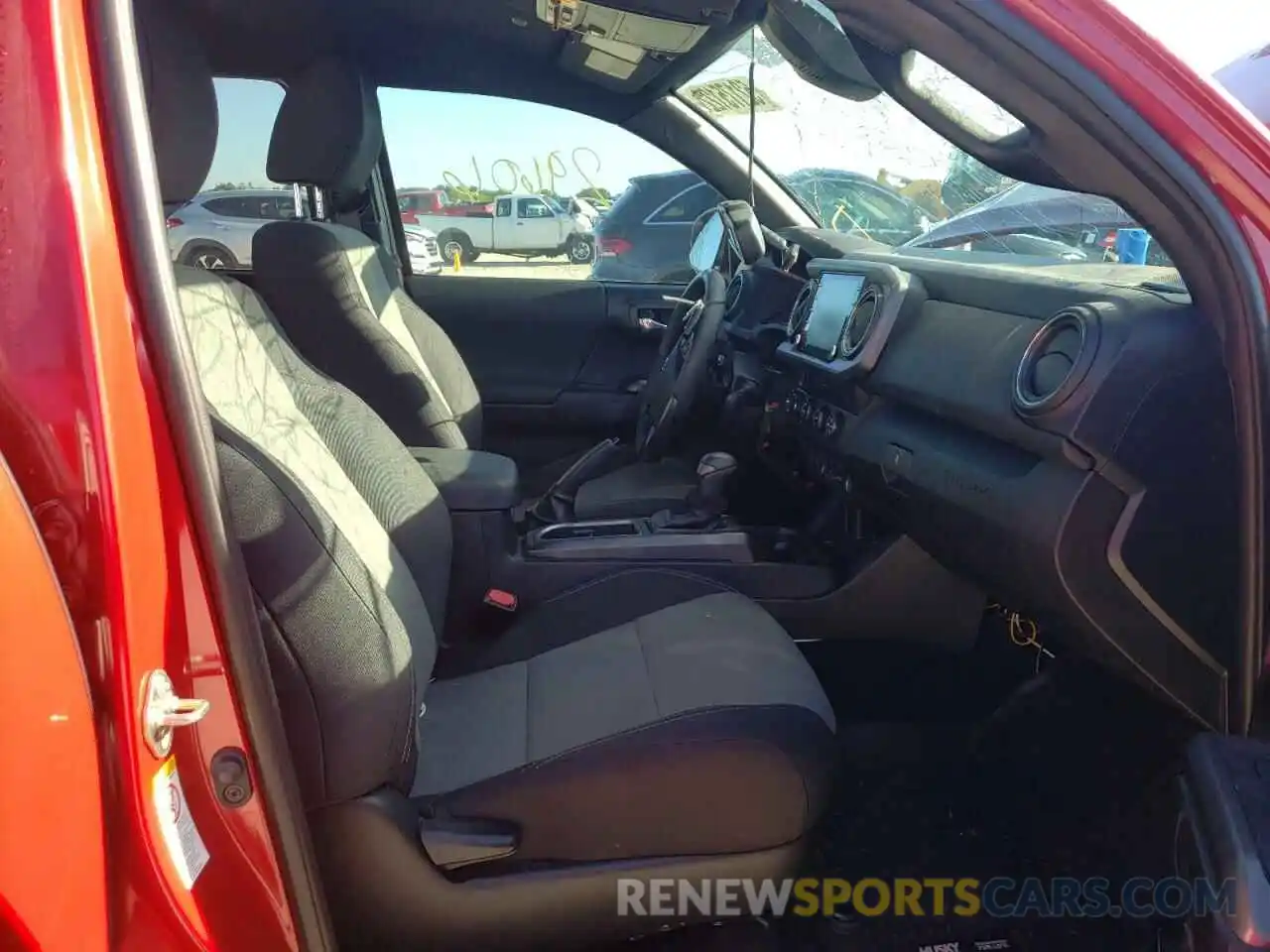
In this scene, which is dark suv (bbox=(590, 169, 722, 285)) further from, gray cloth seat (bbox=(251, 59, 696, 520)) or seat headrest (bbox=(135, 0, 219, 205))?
seat headrest (bbox=(135, 0, 219, 205))

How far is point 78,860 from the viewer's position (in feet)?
2.42

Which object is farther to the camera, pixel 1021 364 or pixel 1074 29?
pixel 1021 364

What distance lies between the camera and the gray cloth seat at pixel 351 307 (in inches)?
89.7

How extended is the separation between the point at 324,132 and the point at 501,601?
1254 millimetres

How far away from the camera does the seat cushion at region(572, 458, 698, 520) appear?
2.34 meters

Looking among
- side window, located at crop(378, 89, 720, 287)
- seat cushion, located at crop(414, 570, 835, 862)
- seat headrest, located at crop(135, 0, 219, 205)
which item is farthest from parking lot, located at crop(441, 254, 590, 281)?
seat headrest, located at crop(135, 0, 219, 205)

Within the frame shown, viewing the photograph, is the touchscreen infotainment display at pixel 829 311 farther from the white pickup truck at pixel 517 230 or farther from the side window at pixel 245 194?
the side window at pixel 245 194

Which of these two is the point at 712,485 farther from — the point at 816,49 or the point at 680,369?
A: the point at 816,49

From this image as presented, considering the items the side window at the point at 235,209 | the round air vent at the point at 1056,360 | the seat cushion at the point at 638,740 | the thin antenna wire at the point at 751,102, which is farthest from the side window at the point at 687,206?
the round air vent at the point at 1056,360

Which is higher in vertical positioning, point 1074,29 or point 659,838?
point 1074,29

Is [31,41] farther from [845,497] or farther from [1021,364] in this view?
[845,497]

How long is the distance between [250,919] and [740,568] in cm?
124

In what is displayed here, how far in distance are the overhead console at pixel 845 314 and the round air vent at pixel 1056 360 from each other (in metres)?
0.41

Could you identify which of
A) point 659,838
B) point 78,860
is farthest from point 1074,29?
point 78,860
